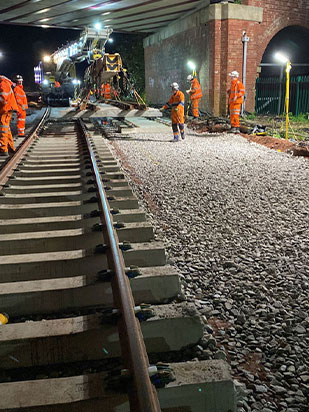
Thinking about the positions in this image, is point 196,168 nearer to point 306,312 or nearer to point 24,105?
point 306,312

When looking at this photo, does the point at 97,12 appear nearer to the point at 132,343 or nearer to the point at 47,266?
the point at 47,266

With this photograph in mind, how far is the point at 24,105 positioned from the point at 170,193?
7.28 m

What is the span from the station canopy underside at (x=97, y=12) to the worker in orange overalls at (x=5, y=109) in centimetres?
1066

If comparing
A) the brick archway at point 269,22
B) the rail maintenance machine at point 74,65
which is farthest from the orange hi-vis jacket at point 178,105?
the brick archway at point 269,22

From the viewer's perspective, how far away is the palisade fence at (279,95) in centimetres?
1678

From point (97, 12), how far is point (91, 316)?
63.7ft

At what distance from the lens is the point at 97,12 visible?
19.0 meters

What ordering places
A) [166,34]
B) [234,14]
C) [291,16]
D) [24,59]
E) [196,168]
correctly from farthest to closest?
[24,59]
[166,34]
[291,16]
[234,14]
[196,168]

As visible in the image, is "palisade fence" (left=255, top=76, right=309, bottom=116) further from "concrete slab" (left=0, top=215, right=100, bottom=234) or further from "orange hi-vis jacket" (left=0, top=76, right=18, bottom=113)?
"concrete slab" (left=0, top=215, right=100, bottom=234)

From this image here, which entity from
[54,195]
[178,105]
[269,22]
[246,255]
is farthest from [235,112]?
[246,255]

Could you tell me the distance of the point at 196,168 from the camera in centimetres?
786

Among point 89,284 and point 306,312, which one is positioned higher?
point 89,284

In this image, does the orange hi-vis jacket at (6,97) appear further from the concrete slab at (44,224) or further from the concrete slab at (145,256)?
the concrete slab at (145,256)

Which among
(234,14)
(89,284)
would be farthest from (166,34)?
(89,284)
